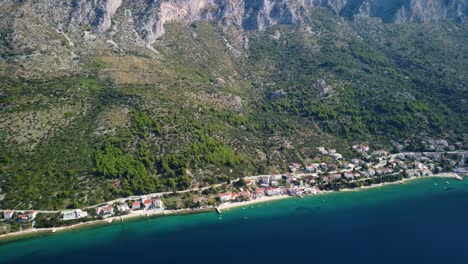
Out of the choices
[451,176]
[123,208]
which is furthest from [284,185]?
[451,176]

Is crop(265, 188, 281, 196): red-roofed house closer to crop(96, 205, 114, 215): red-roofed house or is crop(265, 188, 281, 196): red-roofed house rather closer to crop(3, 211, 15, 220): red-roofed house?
crop(96, 205, 114, 215): red-roofed house

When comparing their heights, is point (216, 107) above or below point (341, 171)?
above

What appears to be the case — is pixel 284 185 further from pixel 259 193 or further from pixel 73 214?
pixel 73 214

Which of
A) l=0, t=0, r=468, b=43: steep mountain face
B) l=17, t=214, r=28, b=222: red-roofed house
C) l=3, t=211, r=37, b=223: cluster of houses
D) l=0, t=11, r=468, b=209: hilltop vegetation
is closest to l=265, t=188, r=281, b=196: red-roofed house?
l=0, t=11, r=468, b=209: hilltop vegetation

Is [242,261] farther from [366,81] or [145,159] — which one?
[366,81]

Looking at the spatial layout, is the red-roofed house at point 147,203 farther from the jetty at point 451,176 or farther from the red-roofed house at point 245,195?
the jetty at point 451,176

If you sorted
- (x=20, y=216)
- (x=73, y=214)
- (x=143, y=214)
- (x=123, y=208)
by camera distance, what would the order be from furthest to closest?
(x=143, y=214) < (x=123, y=208) < (x=73, y=214) < (x=20, y=216)
